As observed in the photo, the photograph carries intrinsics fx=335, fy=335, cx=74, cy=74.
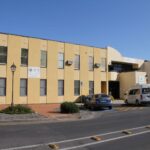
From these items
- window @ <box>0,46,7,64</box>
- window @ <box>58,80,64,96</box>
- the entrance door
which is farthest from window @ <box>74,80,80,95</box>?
window @ <box>0,46,7,64</box>

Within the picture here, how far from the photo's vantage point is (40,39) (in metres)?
38.6

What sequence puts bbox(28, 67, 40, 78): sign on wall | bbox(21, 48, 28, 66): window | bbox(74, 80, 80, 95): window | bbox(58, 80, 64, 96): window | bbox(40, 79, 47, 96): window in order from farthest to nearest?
bbox(74, 80, 80, 95): window, bbox(58, 80, 64, 96): window, bbox(40, 79, 47, 96): window, bbox(28, 67, 40, 78): sign on wall, bbox(21, 48, 28, 66): window

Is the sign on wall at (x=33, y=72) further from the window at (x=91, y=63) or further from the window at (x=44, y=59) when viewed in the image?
the window at (x=91, y=63)

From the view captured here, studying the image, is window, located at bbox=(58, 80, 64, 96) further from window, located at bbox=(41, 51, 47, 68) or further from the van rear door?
the van rear door

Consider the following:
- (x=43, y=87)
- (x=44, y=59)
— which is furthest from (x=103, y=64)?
(x=43, y=87)

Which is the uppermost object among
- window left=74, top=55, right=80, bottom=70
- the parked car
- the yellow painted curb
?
window left=74, top=55, right=80, bottom=70

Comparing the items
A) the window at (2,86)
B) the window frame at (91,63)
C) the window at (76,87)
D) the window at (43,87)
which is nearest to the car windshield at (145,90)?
the window at (76,87)

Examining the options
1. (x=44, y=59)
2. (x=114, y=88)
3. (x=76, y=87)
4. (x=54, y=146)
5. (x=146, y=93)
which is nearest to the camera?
(x=54, y=146)

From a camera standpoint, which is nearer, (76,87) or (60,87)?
(60,87)

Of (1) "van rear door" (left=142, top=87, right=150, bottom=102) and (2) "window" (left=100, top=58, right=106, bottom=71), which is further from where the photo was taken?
(2) "window" (left=100, top=58, right=106, bottom=71)

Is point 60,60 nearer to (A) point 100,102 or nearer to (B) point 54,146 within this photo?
(A) point 100,102

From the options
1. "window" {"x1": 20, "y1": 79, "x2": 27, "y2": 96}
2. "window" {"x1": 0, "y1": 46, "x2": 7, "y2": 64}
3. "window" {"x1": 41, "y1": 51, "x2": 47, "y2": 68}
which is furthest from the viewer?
"window" {"x1": 41, "y1": 51, "x2": 47, "y2": 68}

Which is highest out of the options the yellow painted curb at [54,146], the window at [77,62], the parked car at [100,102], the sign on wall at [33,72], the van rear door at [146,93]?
the window at [77,62]

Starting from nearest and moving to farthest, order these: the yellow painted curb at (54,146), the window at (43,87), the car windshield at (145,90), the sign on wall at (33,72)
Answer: the yellow painted curb at (54,146) → the car windshield at (145,90) → the sign on wall at (33,72) → the window at (43,87)
